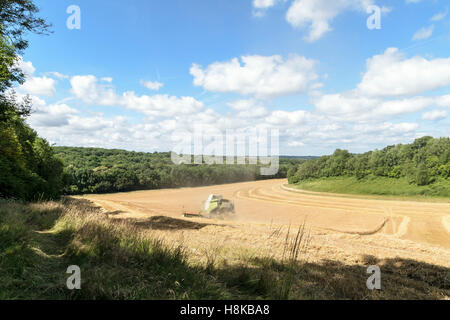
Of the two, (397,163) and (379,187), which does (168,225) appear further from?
(397,163)

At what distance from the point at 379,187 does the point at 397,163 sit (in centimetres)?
899

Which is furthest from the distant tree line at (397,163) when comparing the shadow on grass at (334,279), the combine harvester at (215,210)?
the shadow on grass at (334,279)

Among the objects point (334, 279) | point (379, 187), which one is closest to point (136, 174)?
point (379, 187)

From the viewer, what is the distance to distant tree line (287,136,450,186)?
4644cm

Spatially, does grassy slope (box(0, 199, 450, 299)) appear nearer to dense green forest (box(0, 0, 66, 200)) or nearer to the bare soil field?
the bare soil field

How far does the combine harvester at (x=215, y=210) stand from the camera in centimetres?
2606

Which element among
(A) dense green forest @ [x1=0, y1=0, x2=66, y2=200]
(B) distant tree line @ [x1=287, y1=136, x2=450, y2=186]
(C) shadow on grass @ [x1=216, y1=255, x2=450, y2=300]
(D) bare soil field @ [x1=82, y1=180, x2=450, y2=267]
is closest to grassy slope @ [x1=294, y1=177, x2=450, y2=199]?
(B) distant tree line @ [x1=287, y1=136, x2=450, y2=186]

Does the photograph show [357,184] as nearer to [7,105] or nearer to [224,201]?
[224,201]

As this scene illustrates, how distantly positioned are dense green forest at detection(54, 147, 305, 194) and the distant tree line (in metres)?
32.8

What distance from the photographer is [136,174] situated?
251 feet

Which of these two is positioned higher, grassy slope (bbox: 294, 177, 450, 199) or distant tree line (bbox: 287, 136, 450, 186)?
distant tree line (bbox: 287, 136, 450, 186)

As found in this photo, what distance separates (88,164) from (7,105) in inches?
2708

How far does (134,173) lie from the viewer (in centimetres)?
7625

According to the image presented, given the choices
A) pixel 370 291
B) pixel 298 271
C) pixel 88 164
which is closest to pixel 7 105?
pixel 298 271
